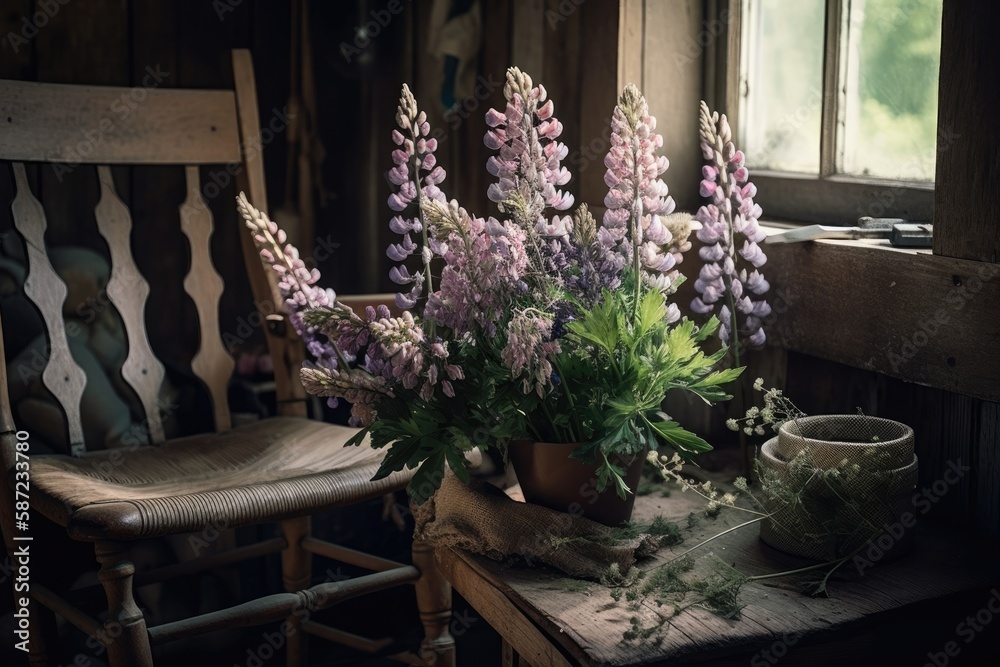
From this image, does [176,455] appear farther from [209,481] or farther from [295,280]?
[295,280]

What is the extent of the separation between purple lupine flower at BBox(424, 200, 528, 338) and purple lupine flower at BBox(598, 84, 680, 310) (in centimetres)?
12

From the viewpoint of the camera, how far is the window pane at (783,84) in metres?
1.57

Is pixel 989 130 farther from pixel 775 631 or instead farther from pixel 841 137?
pixel 775 631

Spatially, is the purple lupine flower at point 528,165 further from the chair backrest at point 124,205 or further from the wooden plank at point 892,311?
the chair backrest at point 124,205

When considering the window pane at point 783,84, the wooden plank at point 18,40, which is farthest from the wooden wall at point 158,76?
the window pane at point 783,84

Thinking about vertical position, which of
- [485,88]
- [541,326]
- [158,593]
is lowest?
[158,593]

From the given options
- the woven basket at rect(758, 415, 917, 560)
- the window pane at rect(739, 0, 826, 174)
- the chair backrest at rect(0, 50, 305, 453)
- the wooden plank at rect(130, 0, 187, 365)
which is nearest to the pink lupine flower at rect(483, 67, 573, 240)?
the woven basket at rect(758, 415, 917, 560)

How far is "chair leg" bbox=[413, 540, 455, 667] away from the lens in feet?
5.28

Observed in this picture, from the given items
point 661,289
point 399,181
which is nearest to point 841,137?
point 661,289

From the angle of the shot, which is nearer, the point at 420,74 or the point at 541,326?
the point at 541,326

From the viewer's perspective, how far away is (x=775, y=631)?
0.97m

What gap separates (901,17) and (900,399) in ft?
1.69

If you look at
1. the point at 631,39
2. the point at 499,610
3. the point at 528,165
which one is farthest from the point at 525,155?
the point at 631,39

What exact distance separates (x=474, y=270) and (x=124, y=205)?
0.96m
